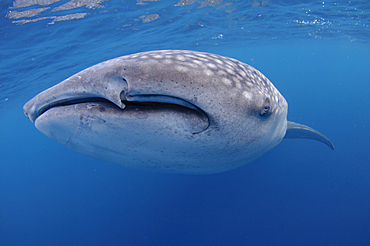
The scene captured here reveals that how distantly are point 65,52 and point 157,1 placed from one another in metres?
6.88

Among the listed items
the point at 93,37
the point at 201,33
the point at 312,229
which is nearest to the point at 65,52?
the point at 93,37

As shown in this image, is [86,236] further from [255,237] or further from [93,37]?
[93,37]

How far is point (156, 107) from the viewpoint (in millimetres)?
1186

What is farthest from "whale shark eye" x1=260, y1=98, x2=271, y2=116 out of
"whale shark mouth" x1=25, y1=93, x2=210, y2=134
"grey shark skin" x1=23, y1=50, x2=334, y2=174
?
"whale shark mouth" x1=25, y1=93, x2=210, y2=134

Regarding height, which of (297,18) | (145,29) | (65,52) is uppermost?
(297,18)

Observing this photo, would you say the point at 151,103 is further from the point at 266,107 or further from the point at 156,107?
the point at 266,107

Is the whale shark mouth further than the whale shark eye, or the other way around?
the whale shark eye

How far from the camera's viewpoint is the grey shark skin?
1078 mm

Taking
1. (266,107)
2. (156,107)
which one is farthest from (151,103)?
(266,107)

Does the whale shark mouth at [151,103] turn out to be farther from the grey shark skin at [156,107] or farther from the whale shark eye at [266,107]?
the whale shark eye at [266,107]

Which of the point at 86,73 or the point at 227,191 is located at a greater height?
the point at 86,73

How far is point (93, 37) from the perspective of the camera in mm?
11500

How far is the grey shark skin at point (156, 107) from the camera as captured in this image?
1078 mm

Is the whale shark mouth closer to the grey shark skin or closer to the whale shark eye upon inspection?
the grey shark skin
